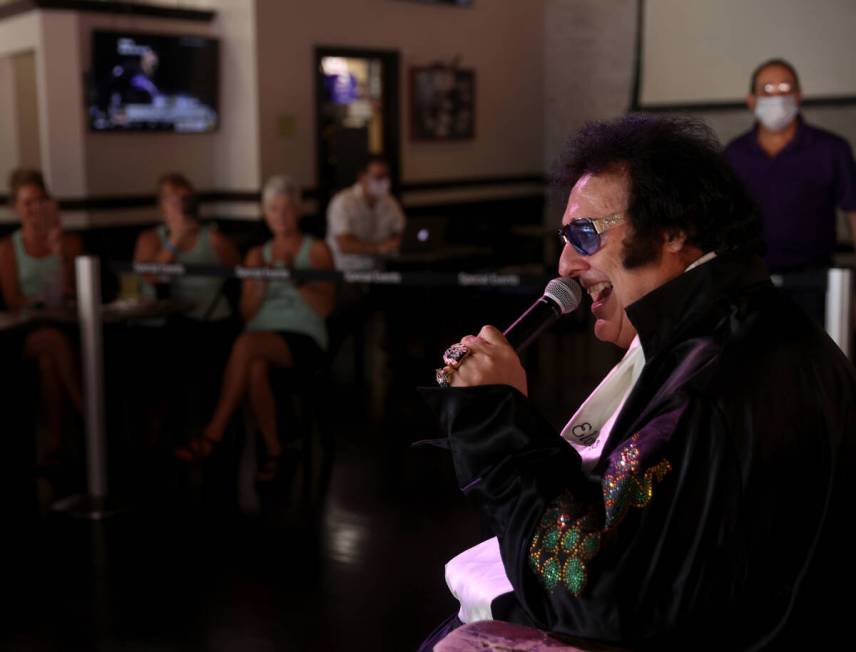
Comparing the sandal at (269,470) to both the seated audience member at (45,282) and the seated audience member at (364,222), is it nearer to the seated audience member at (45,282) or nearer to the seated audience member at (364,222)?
the seated audience member at (45,282)

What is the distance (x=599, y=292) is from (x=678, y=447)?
0.37 meters

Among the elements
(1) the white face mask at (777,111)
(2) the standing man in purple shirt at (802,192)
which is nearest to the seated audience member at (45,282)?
(2) the standing man in purple shirt at (802,192)

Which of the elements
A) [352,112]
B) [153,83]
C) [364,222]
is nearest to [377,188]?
[364,222]

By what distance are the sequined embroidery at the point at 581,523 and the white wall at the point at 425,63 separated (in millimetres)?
7367

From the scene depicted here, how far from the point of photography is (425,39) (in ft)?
31.4

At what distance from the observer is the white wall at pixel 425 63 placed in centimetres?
834

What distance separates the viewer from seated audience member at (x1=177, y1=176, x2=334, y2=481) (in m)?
4.45

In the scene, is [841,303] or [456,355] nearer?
[456,355]

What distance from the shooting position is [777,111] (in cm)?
461

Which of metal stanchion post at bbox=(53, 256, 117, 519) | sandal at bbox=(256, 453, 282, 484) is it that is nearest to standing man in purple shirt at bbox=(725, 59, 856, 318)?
sandal at bbox=(256, 453, 282, 484)

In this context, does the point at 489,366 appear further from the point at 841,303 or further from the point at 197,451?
the point at 197,451

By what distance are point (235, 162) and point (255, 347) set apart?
4.24 metres

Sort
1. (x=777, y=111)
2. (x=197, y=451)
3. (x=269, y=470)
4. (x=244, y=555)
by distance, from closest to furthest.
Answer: (x=244, y=555) < (x=269, y=470) < (x=197, y=451) < (x=777, y=111)

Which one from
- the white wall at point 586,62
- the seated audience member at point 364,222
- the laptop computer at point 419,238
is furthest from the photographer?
the white wall at point 586,62
